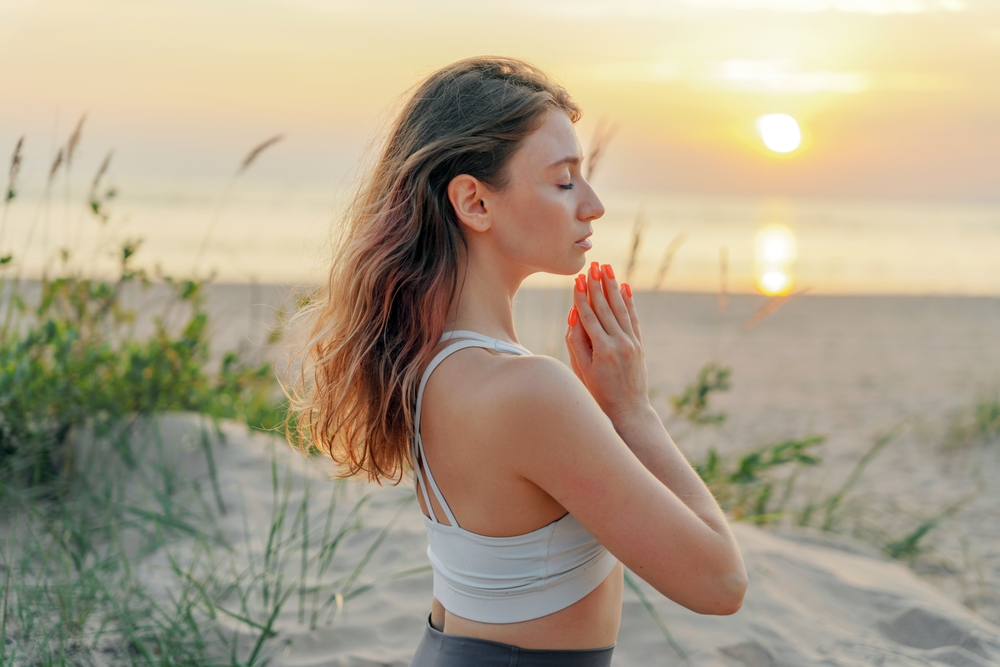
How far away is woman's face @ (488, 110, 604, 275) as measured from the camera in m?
1.63

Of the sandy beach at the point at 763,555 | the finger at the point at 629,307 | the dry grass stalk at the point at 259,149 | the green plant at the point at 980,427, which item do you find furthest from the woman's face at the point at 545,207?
the green plant at the point at 980,427

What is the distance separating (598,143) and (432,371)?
165 centimetres

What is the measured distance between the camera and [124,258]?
414 cm

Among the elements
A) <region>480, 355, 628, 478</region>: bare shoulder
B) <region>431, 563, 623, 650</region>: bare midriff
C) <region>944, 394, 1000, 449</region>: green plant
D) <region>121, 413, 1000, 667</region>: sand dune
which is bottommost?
<region>944, 394, 1000, 449</region>: green plant

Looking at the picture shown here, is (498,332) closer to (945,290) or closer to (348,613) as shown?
(348,613)

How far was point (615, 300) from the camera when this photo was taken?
5.45 feet

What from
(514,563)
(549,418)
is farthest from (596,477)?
(514,563)

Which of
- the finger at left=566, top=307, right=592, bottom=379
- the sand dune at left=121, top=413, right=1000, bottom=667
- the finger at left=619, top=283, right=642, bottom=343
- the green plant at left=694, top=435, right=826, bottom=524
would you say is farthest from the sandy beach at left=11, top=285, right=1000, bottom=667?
the finger at left=619, top=283, right=642, bottom=343

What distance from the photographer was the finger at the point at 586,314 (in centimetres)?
164

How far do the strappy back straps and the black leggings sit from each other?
247 mm

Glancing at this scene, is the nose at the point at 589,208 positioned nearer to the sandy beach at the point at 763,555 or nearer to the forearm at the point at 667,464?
the forearm at the point at 667,464

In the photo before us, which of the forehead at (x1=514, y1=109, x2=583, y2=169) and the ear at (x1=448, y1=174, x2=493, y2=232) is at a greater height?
the forehead at (x1=514, y1=109, x2=583, y2=169)

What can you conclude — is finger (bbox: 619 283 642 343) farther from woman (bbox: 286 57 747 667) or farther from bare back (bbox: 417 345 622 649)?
bare back (bbox: 417 345 622 649)

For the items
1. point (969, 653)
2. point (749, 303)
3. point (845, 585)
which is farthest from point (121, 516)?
point (749, 303)
